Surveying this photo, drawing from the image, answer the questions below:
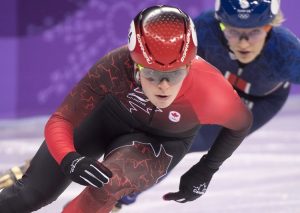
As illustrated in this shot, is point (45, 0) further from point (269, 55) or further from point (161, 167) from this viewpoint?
point (161, 167)

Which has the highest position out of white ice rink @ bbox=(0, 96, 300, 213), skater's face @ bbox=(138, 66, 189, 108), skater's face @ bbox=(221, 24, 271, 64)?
skater's face @ bbox=(138, 66, 189, 108)

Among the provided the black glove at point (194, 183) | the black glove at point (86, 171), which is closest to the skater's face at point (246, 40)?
the black glove at point (194, 183)

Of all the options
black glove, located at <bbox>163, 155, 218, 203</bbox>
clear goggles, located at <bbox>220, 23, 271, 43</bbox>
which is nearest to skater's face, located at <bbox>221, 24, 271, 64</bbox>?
clear goggles, located at <bbox>220, 23, 271, 43</bbox>

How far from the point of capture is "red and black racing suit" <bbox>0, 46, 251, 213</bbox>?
11.3ft

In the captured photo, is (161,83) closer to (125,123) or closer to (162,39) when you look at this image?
(162,39)

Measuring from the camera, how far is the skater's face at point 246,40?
4348 mm

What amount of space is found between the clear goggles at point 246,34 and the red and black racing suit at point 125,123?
803 millimetres

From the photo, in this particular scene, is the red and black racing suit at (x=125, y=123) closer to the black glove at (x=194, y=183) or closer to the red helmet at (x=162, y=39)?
the black glove at (x=194, y=183)

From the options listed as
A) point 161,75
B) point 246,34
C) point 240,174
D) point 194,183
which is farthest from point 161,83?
point 240,174

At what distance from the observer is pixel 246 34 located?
4.34m

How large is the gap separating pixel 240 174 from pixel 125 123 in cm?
200

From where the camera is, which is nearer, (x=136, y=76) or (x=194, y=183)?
(x=136, y=76)

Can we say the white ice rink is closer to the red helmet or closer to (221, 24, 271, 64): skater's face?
(221, 24, 271, 64): skater's face

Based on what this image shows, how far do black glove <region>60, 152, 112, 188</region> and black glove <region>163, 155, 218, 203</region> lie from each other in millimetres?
516
